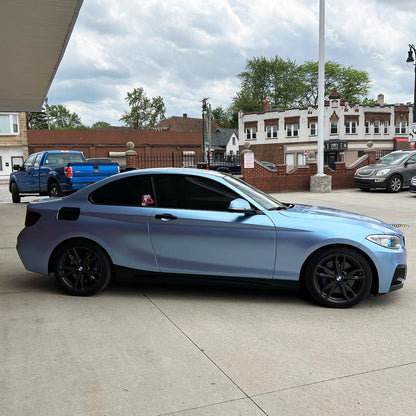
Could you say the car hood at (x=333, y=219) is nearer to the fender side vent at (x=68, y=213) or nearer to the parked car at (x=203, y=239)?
the parked car at (x=203, y=239)

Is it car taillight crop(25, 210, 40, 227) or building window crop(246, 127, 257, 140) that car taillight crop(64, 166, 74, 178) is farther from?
Answer: building window crop(246, 127, 257, 140)

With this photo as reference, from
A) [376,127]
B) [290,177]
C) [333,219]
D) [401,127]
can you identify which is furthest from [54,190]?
[401,127]

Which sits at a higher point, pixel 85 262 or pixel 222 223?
pixel 222 223

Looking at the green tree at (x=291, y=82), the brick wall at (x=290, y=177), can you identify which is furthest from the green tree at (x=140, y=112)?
the brick wall at (x=290, y=177)

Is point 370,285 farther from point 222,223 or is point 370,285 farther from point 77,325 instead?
point 77,325

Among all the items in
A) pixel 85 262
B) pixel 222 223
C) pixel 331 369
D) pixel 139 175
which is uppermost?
pixel 139 175

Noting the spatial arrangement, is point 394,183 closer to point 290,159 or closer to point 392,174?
point 392,174

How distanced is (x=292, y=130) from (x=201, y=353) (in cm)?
5326

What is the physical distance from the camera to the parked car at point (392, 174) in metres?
18.8

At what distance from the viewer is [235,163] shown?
24359 millimetres

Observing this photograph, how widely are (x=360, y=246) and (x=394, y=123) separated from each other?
181 ft

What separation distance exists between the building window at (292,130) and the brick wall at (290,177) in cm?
3320

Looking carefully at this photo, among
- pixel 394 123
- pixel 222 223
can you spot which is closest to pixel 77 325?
pixel 222 223

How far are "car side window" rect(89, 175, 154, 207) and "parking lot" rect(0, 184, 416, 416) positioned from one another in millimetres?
1118
